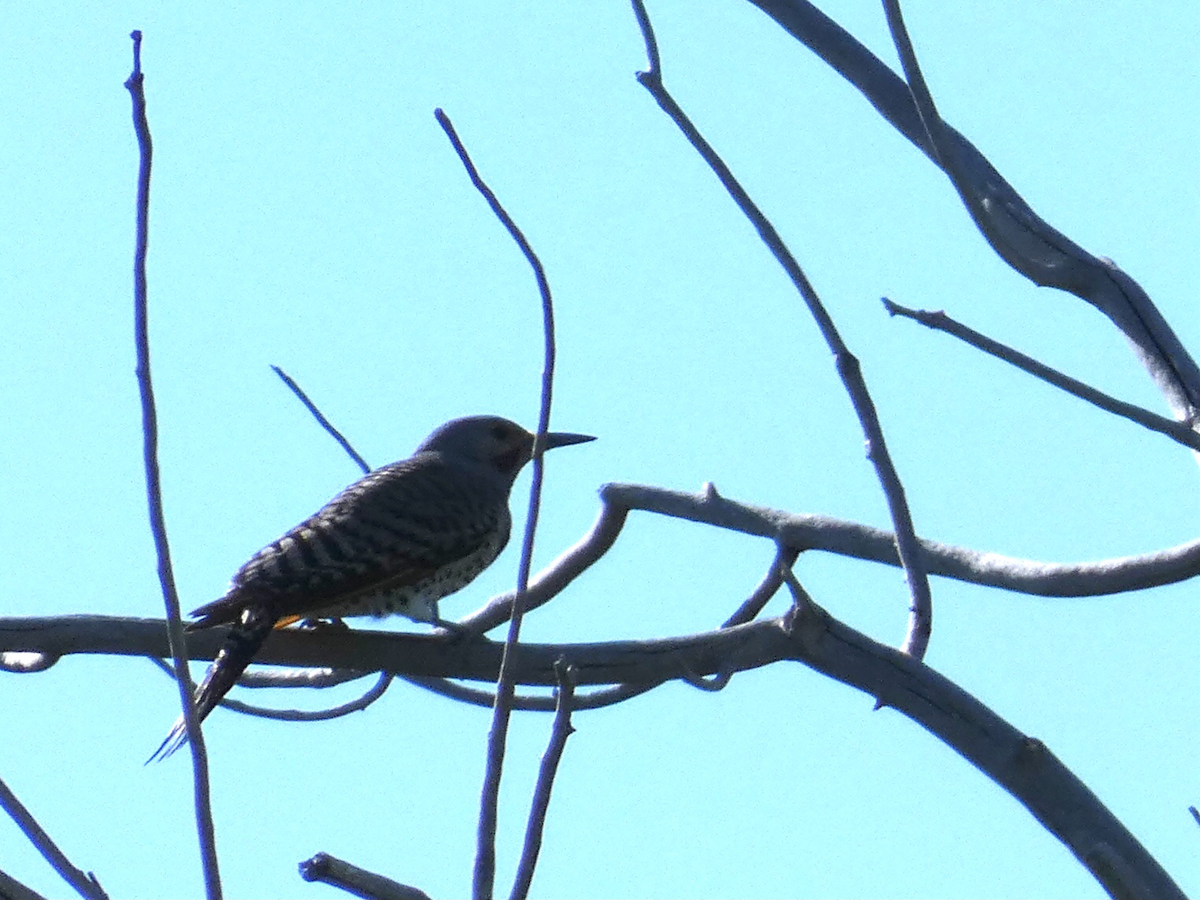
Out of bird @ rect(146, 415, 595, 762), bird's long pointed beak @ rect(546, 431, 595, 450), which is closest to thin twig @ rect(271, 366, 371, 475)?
bird @ rect(146, 415, 595, 762)

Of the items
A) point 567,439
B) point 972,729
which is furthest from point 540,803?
point 567,439

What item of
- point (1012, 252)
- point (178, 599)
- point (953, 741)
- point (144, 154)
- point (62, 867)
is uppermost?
point (1012, 252)

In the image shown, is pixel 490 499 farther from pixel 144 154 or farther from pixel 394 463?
pixel 144 154

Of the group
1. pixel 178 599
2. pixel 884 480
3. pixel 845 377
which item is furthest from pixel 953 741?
pixel 178 599

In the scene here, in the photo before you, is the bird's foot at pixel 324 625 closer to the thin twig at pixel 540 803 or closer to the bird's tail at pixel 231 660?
the bird's tail at pixel 231 660

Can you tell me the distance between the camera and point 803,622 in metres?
3.89

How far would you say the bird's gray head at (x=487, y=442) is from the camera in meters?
7.47

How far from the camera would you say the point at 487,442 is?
7.52m

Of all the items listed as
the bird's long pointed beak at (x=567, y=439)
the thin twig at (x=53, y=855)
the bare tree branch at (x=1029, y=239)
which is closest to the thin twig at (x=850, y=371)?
the bare tree branch at (x=1029, y=239)

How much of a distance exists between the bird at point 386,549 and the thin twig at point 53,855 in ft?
4.93

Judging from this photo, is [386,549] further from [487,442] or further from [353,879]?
[353,879]

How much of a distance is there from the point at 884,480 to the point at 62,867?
2.08 metres

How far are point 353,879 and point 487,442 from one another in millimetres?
4825

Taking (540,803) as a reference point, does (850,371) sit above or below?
above
